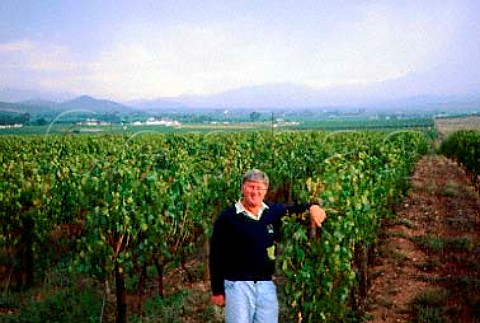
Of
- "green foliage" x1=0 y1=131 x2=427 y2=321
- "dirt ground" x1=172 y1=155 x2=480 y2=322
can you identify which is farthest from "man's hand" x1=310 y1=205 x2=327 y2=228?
"dirt ground" x1=172 y1=155 x2=480 y2=322

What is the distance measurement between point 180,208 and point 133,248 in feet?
3.80

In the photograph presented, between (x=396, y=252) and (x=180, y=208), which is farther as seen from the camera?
(x=396, y=252)

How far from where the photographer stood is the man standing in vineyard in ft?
15.0

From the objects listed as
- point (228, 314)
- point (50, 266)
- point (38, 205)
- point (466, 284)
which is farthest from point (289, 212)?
point (50, 266)

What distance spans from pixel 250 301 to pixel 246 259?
352 mm

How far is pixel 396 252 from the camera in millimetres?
10180

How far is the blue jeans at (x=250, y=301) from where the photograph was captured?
452cm

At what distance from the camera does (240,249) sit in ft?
15.1

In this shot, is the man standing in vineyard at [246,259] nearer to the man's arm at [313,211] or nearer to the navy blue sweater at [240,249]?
the navy blue sweater at [240,249]

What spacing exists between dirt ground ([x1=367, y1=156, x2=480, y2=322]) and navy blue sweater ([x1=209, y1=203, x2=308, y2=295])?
3.22 meters

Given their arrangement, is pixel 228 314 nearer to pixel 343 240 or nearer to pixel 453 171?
pixel 343 240

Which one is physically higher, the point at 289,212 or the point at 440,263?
the point at 289,212

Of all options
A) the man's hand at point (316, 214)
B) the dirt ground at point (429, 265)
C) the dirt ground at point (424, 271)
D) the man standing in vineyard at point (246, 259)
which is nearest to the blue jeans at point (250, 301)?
the man standing in vineyard at point (246, 259)

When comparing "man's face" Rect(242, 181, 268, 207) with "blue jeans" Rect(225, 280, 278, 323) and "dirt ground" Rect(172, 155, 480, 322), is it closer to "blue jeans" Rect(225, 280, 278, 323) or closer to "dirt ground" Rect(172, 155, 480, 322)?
"blue jeans" Rect(225, 280, 278, 323)
